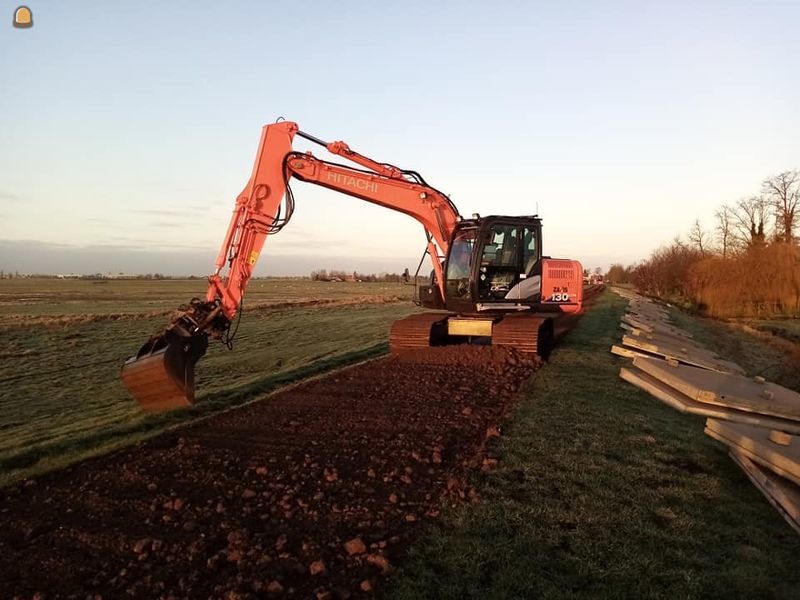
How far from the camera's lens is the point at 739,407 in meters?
7.98

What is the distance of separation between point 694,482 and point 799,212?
4468 centimetres

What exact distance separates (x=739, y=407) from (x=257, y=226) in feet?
27.0

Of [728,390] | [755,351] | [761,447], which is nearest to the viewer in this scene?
[761,447]

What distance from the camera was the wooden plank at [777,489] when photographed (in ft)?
15.3

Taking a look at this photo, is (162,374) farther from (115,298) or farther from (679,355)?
(115,298)

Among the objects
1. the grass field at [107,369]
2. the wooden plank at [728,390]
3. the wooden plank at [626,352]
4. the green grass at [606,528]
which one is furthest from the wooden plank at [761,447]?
the grass field at [107,369]

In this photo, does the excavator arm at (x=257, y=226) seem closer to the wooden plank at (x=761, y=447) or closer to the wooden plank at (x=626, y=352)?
the wooden plank at (x=626, y=352)

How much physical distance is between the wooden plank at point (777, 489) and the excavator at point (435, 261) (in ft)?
19.8

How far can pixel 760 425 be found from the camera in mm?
7332

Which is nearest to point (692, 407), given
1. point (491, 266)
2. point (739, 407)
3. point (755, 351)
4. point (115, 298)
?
point (739, 407)

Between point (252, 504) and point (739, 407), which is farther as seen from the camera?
point (739, 407)

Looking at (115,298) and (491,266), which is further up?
(491,266)

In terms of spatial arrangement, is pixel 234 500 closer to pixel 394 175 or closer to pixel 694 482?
pixel 694 482

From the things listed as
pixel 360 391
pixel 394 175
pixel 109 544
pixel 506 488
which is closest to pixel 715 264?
pixel 394 175
